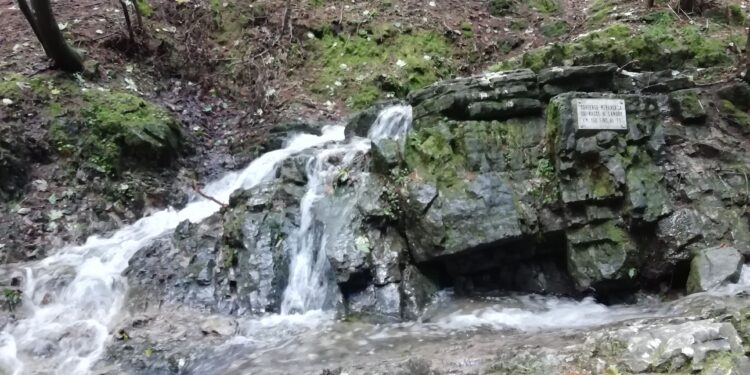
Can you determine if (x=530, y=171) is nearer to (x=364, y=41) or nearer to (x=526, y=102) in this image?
(x=526, y=102)

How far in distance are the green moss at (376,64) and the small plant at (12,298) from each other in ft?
21.8

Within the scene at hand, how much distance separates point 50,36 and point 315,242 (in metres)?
6.01

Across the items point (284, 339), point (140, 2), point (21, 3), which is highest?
point (140, 2)

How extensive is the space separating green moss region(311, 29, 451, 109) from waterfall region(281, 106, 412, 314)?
303cm

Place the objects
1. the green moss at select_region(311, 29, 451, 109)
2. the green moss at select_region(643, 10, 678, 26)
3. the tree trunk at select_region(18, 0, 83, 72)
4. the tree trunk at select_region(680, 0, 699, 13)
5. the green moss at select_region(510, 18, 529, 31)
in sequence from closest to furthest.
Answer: the tree trunk at select_region(18, 0, 83, 72) < the green moss at select_region(643, 10, 678, 26) < the tree trunk at select_region(680, 0, 699, 13) < the green moss at select_region(311, 29, 451, 109) < the green moss at select_region(510, 18, 529, 31)

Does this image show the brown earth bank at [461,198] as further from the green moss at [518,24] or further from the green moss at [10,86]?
the green moss at [518,24]

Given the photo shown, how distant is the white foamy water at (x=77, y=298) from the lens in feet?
18.7

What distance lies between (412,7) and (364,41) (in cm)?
181

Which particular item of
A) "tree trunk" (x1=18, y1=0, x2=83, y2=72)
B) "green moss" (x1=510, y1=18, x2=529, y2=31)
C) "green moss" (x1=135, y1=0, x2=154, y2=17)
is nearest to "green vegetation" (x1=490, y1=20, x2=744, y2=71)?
"green moss" (x1=510, y1=18, x2=529, y2=31)

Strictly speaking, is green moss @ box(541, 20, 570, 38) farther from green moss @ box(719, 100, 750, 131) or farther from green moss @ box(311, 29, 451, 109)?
green moss @ box(719, 100, 750, 131)

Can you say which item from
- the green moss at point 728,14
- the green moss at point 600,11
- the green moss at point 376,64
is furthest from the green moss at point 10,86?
the green moss at point 728,14

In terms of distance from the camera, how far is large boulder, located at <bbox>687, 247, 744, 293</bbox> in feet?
17.8

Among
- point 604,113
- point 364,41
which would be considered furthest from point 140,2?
point 604,113

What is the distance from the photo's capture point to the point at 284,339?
18.5 feet
